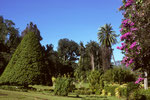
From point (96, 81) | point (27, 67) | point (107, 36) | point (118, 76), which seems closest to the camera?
point (27, 67)

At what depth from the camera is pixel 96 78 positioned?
23.4 meters

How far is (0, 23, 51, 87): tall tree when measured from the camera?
1524 cm

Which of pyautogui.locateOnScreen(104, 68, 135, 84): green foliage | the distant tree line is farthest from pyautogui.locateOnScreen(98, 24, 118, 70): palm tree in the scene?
pyautogui.locateOnScreen(104, 68, 135, 84): green foliage

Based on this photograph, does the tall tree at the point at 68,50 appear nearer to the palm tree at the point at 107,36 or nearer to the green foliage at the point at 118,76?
the palm tree at the point at 107,36

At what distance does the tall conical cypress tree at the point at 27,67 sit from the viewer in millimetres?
15242

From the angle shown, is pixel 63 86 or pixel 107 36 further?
pixel 107 36

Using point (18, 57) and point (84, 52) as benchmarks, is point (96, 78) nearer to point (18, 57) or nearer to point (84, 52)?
point (18, 57)

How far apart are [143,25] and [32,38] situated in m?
11.3

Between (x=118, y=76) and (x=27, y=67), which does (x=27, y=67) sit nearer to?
(x=27, y=67)

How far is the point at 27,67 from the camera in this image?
1559 centimetres

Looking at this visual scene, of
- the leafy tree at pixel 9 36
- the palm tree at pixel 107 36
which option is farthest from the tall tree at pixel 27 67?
the palm tree at pixel 107 36

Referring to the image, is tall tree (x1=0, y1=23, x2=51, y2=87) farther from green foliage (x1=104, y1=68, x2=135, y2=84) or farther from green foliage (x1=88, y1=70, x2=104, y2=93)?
green foliage (x1=104, y1=68, x2=135, y2=84)

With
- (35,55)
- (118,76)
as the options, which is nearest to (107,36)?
(118,76)

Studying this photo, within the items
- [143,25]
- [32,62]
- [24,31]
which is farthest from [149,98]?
[24,31]
